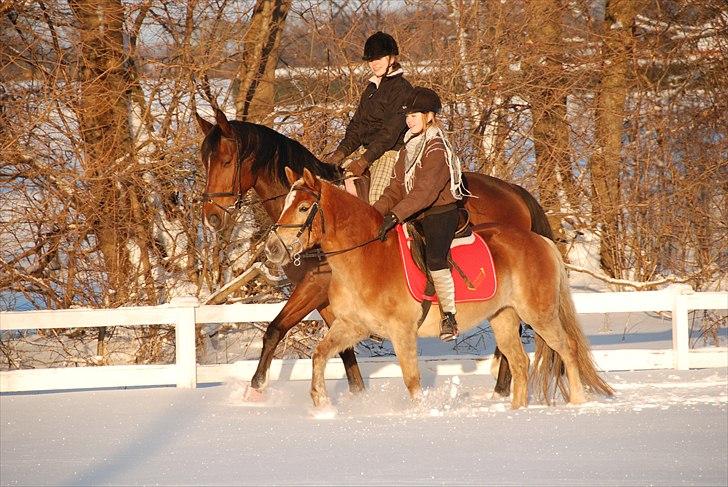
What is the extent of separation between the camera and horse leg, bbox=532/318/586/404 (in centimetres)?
751

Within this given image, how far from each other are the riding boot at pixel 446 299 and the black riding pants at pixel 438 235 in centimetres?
6

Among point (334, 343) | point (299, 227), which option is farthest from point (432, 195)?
point (334, 343)

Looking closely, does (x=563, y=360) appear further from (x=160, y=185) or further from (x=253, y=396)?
(x=160, y=185)

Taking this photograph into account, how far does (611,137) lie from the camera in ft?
45.4

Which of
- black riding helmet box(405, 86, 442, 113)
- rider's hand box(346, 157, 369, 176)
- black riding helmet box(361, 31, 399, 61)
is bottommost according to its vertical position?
rider's hand box(346, 157, 369, 176)

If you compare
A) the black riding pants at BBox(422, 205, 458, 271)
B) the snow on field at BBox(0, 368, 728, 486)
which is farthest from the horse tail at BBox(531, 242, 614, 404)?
the black riding pants at BBox(422, 205, 458, 271)

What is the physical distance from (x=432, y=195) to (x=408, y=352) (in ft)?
3.63

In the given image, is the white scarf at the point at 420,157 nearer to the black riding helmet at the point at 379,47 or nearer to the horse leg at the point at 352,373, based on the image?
the black riding helmet at the point at 379,47

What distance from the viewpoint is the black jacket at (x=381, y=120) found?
7.96 meters

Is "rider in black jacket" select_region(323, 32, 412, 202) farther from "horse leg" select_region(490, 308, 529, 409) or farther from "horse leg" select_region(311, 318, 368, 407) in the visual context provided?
"horse leg" select_region(490, 308, 529, 409)

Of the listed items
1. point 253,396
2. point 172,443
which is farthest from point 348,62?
point 172,443

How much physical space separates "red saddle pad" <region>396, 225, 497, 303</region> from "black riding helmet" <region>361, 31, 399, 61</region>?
1.65 m

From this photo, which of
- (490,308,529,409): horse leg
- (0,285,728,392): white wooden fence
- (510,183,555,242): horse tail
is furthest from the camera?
(0,285,728,392): white wooden fence

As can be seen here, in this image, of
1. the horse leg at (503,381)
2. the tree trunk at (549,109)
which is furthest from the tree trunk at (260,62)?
the horse leg at (503,381)
